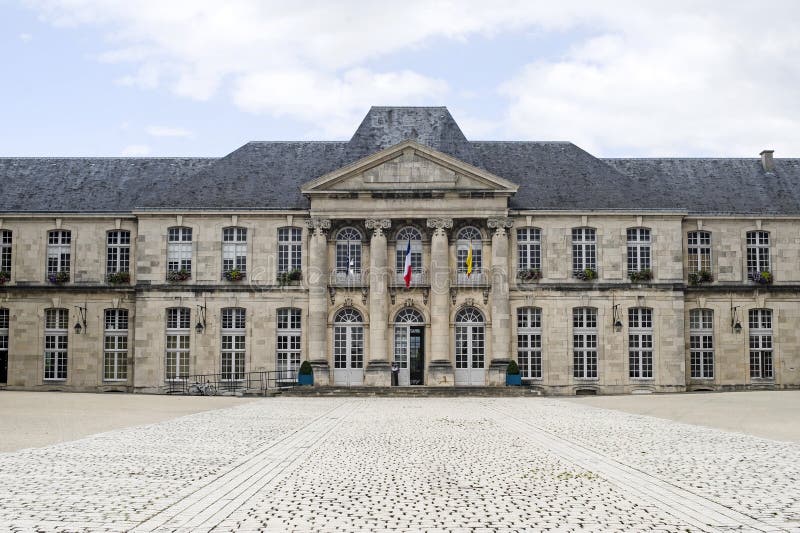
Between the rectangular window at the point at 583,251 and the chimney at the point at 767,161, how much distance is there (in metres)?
9.13

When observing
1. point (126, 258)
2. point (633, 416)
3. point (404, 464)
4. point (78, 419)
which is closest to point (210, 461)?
point (404, 464)

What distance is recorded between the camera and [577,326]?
35.6 metres

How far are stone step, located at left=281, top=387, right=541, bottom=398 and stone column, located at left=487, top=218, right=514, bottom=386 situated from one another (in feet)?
7.04

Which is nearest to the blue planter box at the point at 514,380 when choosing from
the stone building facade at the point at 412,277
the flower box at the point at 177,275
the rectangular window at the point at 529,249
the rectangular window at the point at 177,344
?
the stone building facade at the point at 412,277

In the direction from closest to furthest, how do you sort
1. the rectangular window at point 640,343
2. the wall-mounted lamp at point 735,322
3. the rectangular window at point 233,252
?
the rectangular window at point 640,343 → the rectangular window at point 233,252 → the wall-mounted lamp at point 735,322

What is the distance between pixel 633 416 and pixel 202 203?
2018 centimetres

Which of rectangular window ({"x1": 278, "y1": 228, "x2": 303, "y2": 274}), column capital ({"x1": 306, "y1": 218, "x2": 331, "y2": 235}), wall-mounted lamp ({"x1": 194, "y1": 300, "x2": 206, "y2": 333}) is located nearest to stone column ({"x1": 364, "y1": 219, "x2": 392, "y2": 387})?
column capital ({"x1": 306, "y1": 218, "x2": 331, "y2": 235})

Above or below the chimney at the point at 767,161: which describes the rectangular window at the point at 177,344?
below

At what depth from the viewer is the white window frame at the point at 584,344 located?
3544cm

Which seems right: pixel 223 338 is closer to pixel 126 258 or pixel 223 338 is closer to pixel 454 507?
pixel 126 258

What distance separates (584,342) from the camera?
35.5 metres

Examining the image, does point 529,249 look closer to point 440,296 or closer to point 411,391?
point 440,296

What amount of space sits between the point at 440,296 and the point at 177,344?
1026 centimetres

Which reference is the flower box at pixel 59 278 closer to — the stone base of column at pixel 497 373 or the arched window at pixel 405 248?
the arched window at pixel 405 248
